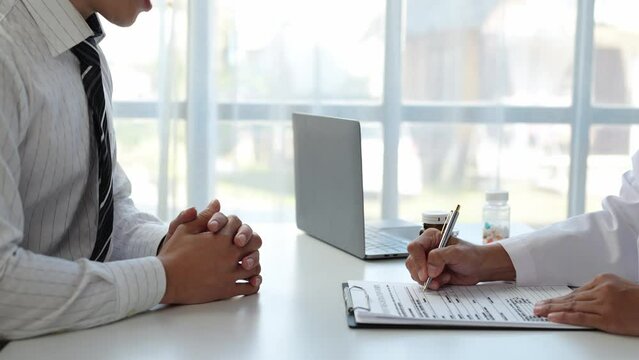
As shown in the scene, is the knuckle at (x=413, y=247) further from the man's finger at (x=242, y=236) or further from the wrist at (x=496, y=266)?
the man's finger at (x=242, y=236)

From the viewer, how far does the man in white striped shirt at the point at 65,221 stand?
3.83 ft

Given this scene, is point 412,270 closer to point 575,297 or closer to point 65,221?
point 575,297

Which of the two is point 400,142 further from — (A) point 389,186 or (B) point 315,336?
(B) point 315,336

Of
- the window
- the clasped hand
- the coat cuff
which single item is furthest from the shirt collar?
the window

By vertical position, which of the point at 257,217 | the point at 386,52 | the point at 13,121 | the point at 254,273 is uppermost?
the point at 386,52

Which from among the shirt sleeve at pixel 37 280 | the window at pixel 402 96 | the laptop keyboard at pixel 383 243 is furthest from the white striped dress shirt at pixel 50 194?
the window at pixel 402 96

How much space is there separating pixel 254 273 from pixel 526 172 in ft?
7.63

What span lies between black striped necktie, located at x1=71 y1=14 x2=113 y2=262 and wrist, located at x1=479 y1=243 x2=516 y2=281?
26.4 inches

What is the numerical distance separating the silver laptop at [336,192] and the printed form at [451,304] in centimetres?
29

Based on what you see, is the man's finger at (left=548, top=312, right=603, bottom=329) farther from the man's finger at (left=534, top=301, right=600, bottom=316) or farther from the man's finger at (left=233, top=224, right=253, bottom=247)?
the man's finger at (left=233, top=224, right=253, bottom=247)

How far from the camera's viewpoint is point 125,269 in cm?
126

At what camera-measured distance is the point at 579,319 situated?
1.22 meters

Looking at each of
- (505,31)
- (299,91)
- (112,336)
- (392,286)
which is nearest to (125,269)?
(112,336)

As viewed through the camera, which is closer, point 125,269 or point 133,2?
point 125,269
